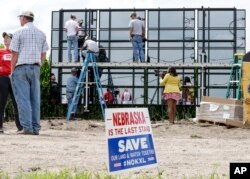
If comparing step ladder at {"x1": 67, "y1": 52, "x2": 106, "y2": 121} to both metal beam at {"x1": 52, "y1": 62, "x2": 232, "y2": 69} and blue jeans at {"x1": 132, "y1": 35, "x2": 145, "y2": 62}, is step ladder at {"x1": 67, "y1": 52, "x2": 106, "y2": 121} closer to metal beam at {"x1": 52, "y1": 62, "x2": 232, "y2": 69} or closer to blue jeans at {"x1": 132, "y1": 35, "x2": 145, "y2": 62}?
metal beam at {"x1": 52, "y1": 62, "x2": 232, "y2": 69}

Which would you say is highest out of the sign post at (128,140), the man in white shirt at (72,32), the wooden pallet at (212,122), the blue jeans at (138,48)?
the man in white shirt at (72,32)

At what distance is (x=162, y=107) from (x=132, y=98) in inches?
39.7

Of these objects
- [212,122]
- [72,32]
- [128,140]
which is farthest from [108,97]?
[128,140]

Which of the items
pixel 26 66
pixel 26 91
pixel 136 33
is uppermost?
pixel 136 33

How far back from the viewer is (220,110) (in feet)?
55.7

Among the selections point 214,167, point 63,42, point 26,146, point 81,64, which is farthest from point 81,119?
point 214,167

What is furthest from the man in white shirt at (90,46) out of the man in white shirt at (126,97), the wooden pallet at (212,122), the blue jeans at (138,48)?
the wooden pallet at (212,122)

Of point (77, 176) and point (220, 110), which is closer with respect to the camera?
point (77, 176)

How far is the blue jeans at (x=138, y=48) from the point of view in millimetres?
20281

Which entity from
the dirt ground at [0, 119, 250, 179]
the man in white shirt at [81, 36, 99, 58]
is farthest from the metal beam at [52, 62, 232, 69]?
the dirt ground at [0, 119, 250, 179]

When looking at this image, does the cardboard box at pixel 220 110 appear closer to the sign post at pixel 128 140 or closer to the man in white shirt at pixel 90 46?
the man in white shirt at pixel 90 46

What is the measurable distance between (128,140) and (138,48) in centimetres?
1481

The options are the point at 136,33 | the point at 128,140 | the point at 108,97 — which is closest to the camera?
the point at 128,140

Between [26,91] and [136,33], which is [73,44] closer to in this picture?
[136,33]
